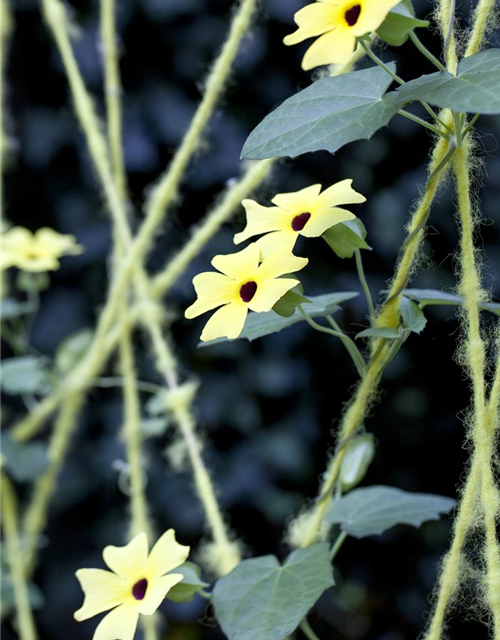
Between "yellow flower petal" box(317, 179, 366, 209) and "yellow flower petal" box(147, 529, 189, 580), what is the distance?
0.59 feet

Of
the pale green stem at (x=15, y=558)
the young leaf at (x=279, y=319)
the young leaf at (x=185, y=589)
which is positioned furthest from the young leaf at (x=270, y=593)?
the pale green stem at (x=15, y=558)

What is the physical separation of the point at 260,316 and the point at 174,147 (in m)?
0.57

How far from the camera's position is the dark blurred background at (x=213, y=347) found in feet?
3.05

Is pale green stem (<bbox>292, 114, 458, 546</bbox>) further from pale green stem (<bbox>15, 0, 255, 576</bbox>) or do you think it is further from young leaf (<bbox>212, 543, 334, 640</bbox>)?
pale green stem (<bbox>15, 0, 255, 576</bbox>)

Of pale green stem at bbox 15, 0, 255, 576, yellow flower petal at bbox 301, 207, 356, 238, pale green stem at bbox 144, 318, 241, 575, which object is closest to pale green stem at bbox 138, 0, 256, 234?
pale green stem at bbox 15, 0, 255, 576

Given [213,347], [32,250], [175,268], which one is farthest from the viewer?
[213,347]

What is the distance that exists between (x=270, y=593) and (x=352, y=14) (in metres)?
0.29

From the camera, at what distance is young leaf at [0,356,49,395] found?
78 centimetres

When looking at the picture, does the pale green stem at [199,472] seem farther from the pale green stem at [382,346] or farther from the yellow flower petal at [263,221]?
the yellow flower petal at [263,221]

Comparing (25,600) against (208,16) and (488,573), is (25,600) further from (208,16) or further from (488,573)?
(208,16)

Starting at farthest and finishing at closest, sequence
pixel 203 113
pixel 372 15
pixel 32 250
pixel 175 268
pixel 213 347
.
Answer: pixel 213 347 < pixel 32 250 < pixel 175 268 < pixel 203 113 < pixel 372 15

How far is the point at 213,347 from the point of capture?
3.15 ft

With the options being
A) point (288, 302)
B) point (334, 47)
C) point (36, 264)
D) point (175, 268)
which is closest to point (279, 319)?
point (288, 302)

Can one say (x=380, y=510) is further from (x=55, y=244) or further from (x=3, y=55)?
(x=3, y=55)
